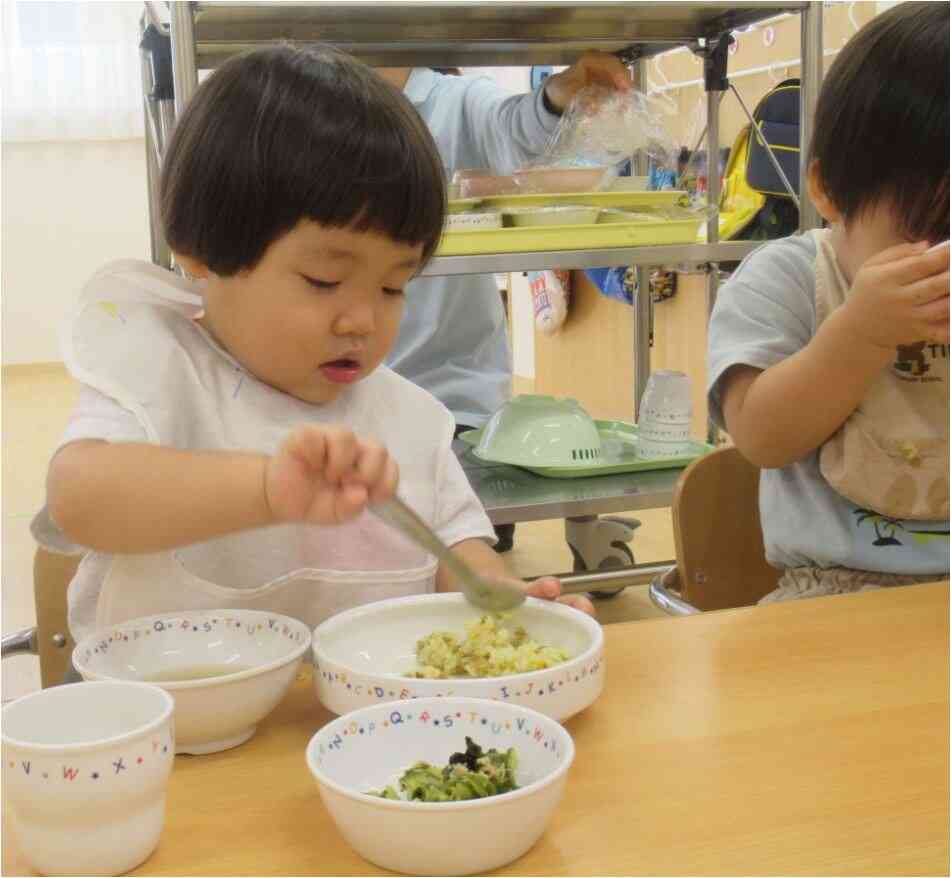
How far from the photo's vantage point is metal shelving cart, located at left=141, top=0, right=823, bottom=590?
1.76 m

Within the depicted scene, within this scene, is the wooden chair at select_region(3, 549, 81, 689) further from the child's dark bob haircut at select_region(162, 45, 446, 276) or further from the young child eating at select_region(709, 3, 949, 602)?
the young child eating at select_region(709, 3, 949, 602)

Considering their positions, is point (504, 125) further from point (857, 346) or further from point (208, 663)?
point (208, 663)

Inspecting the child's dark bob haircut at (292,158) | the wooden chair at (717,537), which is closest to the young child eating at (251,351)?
the child's dark bob haircut at (292,158)

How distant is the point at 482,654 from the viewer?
673 millimetres

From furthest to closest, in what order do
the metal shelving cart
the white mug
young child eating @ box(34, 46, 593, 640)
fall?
the metal shelving cart, young child eating @ box(34, 46, 593, 640), the white mug

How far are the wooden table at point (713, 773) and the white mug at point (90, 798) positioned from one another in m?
0.02

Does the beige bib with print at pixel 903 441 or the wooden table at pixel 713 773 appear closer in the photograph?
the wooden table at pixel 713 773

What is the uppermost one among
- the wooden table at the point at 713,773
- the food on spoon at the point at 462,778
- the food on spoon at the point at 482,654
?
the food on spoon at the point at 462,778

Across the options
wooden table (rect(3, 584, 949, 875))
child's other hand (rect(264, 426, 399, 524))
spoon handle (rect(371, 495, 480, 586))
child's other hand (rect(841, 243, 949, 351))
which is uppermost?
child's other hand (rect(841, 243, 949, 351))

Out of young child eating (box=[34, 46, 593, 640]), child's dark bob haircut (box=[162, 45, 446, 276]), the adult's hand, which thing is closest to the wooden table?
young child eating (box=[34, 46, 593, 640])

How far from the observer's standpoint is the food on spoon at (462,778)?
501 mm

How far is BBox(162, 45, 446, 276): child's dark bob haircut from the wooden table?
0.34 meters

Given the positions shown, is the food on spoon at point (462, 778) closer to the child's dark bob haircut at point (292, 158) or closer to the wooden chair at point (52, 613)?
the child's dark bob haircut at point (292, 158)

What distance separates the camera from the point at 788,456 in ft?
3.46
